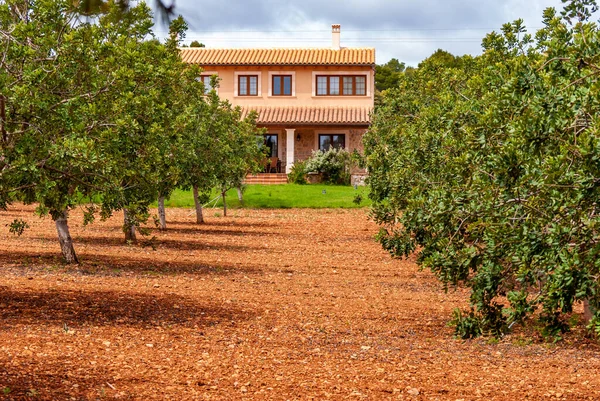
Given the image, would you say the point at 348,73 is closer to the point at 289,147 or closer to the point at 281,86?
the point at 281,86

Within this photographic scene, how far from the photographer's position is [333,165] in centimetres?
4850

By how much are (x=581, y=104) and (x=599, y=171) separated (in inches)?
36.7

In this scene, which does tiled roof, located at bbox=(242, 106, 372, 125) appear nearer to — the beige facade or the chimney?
the beige facade

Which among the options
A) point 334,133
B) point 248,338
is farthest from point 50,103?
point 334,133

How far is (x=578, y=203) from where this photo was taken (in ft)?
21.3

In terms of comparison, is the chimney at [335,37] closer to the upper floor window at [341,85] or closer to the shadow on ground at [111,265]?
the upper floor window at [341,85]

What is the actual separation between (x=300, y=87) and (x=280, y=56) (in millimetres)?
2138

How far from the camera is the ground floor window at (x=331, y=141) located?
175ft

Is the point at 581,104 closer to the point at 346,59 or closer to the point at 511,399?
the point at 511,399

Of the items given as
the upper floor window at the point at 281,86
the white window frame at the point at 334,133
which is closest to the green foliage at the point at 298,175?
the white window frame at the point at 334,133

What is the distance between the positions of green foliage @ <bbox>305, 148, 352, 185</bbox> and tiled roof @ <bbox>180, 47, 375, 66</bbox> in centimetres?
677

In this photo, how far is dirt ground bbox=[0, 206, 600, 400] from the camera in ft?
29.8

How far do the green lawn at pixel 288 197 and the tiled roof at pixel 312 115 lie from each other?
257 inches

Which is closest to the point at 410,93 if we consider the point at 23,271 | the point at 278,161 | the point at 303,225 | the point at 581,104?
the point at 303,225
